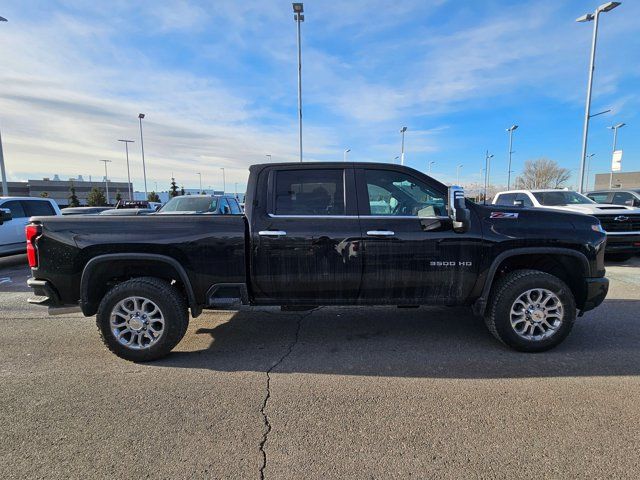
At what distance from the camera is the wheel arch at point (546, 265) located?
3939 millimetres

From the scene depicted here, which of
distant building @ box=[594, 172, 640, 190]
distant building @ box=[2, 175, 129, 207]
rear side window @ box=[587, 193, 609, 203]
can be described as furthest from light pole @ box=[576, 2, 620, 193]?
distant building @ box=[2, 175, 129, 207]


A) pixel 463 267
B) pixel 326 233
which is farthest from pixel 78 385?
pixel 463 267

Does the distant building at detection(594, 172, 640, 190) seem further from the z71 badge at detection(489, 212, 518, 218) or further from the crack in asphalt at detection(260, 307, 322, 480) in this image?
the crack in asphalt at detection(260, 307, 322, 480)

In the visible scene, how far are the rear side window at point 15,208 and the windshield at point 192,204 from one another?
160 inches

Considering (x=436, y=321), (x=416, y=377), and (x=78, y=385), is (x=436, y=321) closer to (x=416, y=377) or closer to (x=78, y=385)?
(x=416, y=377)

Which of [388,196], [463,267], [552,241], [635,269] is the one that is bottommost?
[635,269]

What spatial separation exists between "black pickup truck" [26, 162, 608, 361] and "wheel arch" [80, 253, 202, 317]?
0.05 ft

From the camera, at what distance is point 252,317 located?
17.4 feet

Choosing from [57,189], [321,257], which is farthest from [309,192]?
[57,189]

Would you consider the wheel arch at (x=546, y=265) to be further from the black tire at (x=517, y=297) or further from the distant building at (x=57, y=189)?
the distant building at (x=57, y=189)

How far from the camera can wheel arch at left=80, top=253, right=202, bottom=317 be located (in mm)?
3787

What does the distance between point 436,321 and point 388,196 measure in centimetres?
202

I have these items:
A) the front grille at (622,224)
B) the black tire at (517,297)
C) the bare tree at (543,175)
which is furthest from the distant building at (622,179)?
the black tire at (517,297)

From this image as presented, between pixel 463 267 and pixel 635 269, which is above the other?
pixel 463 267
